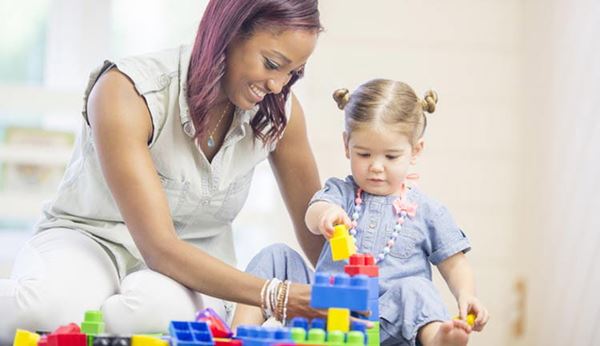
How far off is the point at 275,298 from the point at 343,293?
0.34 meters

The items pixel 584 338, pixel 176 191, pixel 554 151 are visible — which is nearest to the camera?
pixel 176 191

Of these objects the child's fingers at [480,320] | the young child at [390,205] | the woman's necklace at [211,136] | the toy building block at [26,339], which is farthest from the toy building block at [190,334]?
the woman's necklace at [211,136]

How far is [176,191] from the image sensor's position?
2.03 metres

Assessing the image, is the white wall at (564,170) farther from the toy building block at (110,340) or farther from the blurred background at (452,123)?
the toy building block at (110,340)

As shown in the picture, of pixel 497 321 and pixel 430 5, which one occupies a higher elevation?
pixel 430 5

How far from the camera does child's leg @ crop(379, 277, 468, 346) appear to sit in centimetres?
172

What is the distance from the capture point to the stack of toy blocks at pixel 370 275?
1528 millimetres

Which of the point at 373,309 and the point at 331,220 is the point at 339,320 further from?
the point at 331,220

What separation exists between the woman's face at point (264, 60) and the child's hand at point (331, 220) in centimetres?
28

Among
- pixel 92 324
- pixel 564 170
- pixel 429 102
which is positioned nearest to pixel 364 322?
pixel 92 324

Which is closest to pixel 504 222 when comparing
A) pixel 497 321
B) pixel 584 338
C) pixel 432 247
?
pixel 497 321

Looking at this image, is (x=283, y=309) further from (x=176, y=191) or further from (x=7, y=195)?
(x=7, y=195)

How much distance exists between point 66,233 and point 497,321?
176 centimetres

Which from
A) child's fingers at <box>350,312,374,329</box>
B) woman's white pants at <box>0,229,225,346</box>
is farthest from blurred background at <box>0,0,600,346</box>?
child's fingers at <box>350,312,374,329</box>
